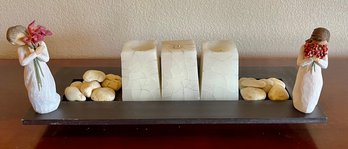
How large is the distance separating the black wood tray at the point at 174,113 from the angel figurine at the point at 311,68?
0.02m

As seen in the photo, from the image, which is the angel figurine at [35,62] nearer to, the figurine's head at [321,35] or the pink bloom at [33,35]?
the pink bloom at [33,35]

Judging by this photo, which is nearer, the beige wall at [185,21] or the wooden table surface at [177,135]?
the wooden table surface at [177,135]

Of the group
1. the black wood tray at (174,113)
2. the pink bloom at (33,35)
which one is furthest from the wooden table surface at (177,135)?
the pink bloom at (33,35)

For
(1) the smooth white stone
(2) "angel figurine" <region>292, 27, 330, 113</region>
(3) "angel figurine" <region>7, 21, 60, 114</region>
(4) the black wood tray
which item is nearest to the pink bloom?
(3) "angel figurine" <region>7, 21, 60, 114</region>

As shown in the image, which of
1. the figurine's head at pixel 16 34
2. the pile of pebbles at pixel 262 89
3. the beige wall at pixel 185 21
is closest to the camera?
the figurine's head at pixel 16 34

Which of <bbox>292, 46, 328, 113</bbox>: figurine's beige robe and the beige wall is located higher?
the beige wall

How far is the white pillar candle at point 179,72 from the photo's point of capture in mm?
604

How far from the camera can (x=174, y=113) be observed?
578 millimetres

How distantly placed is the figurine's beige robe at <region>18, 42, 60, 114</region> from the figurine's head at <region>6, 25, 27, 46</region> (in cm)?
1

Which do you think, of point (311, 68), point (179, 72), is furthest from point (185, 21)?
point (311, 68)

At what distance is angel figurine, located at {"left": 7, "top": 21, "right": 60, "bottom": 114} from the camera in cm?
53

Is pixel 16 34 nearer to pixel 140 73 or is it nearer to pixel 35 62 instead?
pixel 35 62

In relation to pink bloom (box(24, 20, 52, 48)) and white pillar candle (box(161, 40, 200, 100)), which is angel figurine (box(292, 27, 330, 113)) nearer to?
white pillar candle (box(161, 40, 200, 100))

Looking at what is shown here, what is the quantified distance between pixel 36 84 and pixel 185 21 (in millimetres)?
361
